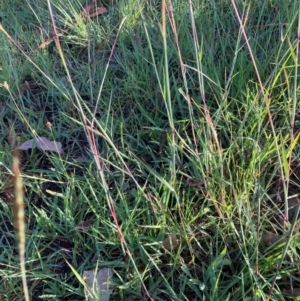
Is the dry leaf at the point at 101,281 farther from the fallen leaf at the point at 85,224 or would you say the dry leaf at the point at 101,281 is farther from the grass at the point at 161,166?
the fallen leaf at the point at 85,224

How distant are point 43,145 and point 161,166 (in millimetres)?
356

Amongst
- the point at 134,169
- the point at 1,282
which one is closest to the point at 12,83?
the point at 134,169

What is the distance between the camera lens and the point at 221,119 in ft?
4.56

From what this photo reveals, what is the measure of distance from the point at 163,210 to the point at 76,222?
0.84ft

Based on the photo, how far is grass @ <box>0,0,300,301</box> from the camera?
110cm

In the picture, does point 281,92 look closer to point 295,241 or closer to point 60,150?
point 295,241

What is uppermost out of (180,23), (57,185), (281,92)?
(180,23)

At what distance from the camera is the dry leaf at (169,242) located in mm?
1175

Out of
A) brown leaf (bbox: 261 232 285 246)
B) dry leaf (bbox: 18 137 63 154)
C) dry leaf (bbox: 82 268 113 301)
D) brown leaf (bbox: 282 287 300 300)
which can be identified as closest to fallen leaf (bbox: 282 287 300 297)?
brown leaf (bbox: 282 287 300 300)

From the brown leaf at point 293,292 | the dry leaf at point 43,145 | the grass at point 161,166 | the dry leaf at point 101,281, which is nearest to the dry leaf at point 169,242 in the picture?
the grass at point 161,166

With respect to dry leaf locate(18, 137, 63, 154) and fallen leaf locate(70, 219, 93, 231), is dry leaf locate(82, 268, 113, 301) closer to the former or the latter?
fallen leaf locate(70, 219, 93, 231)

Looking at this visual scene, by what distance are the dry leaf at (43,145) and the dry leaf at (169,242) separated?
1.48 ft

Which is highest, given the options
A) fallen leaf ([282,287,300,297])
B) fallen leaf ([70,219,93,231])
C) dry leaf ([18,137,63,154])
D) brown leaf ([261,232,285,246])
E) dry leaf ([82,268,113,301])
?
dry leaf ([18,137,63,154])

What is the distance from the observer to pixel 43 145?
146cm
